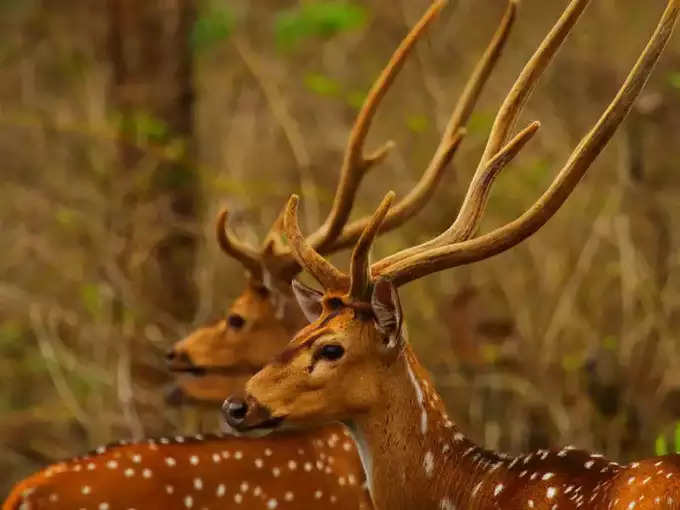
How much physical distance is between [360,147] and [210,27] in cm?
230

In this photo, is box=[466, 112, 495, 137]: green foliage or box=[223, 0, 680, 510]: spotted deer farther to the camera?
box=[466, 112, 495, 137]: green foliage

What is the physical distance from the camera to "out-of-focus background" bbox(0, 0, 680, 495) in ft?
19.9

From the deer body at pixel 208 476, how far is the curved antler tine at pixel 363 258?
105cm

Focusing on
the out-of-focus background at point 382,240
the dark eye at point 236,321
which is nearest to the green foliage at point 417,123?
the out-of-focus background at point 382,240

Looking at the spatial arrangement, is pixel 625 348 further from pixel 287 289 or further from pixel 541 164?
pixel 287 289

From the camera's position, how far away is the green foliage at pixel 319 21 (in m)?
6.86

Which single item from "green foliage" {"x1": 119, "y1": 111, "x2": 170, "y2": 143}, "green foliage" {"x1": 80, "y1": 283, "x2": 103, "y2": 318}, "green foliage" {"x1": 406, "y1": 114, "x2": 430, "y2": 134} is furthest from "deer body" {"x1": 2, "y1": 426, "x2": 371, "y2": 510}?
"green foliage" {"x1": 406, "y1": 114, "x2": 430, "y2": 134}

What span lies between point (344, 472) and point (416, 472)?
1.06 meters

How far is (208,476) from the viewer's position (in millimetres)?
4098

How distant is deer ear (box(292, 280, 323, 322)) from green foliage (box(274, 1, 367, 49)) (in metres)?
3.45

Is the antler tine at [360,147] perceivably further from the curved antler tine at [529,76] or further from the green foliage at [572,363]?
the green foliage at [572,363]

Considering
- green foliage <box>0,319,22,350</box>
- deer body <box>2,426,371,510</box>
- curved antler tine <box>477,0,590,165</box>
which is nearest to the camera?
curved antler tine <box>477,0,590,165</box>

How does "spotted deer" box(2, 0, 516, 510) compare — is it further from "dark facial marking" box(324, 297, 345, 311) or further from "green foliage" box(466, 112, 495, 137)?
"green foliage" box(466, 112, 495, 137)

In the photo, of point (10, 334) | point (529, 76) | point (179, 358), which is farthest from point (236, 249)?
point (10, 334)
